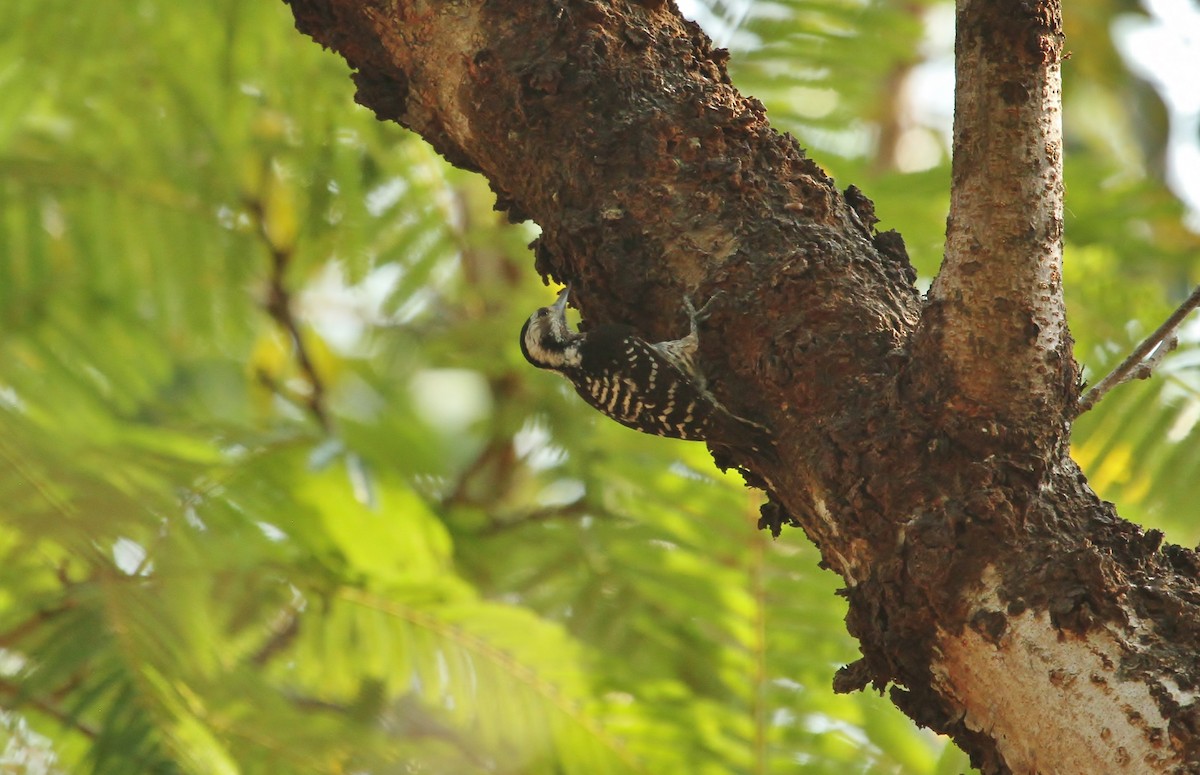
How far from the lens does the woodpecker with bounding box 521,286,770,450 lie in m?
2.07

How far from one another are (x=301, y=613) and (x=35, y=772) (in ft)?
4.27

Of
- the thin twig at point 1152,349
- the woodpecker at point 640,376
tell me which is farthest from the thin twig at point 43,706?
the thin twig at point 1152,349

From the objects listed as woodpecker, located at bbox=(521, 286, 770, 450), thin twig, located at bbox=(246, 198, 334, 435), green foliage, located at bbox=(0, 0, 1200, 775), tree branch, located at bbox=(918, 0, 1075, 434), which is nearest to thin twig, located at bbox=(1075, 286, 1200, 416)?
tree branch, located at bbox=(918, 0, 1075, 434)

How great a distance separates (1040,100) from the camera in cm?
175

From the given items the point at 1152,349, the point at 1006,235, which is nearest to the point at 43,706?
the point at 1006,235

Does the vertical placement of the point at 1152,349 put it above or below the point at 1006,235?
above

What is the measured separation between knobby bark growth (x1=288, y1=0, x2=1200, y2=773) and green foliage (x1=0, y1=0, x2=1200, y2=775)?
97cm

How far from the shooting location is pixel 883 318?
6.37 ft

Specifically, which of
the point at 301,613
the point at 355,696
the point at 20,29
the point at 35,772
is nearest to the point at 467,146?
the point at 35,772

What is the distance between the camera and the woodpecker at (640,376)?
207 centimetres

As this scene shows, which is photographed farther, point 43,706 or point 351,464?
point 351,464

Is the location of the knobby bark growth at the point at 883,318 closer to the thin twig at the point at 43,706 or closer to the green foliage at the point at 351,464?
the green foliage at the point at 351,464

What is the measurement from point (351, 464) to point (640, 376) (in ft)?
3.91

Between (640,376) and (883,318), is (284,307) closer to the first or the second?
(640,376)
